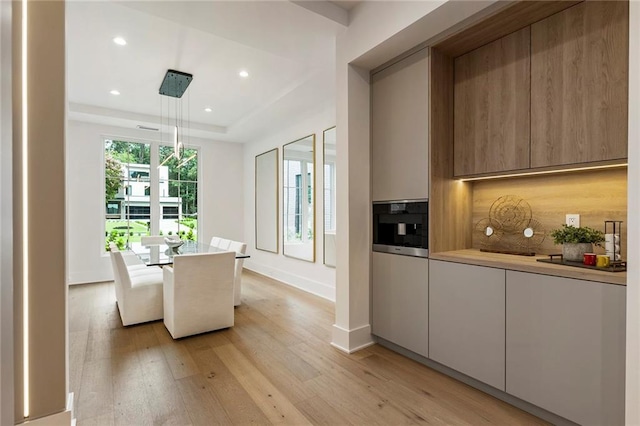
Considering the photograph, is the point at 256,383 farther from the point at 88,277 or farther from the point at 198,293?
the point at 88,277

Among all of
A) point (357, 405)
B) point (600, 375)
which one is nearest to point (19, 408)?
point (357, 405)

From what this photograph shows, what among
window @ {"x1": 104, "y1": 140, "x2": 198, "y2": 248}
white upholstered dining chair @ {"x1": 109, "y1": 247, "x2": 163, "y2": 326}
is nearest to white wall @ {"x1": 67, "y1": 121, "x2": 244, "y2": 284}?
window @ {"x1": 104, "y1": 140, "x2": 198, "y2": 248}

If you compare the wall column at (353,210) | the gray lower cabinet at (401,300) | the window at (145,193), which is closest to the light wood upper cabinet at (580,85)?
the gray lower cabinet at (401,300)

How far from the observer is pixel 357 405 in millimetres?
2006

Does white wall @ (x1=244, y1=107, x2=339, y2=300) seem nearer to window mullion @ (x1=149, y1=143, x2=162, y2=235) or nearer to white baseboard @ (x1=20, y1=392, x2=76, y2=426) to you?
window mullion @ (x1=149, y1=143, x2=162, y2=235)

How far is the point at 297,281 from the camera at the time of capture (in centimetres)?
518

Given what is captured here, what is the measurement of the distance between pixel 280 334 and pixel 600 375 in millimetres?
2417

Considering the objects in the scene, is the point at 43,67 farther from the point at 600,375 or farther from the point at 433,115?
the point at 600,375

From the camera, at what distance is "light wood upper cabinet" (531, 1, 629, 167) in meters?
1.77

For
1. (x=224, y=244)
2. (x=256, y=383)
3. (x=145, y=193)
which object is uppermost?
(x=145, y=193)

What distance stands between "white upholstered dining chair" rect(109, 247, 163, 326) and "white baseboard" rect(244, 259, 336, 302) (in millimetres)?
2072

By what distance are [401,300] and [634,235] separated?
62.3 inches

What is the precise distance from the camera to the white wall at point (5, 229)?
30.6 inches

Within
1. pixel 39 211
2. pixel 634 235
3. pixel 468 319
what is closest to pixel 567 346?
pixel 468 319
